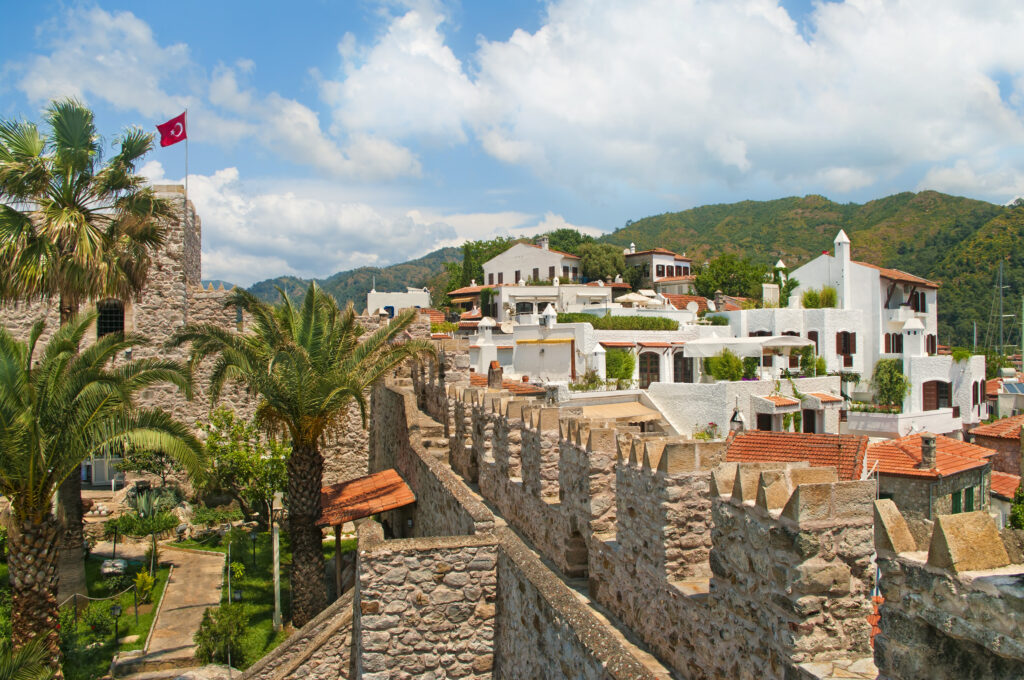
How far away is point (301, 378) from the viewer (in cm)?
1066

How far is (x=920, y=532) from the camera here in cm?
304

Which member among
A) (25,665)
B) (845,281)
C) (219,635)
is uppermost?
(845,281)

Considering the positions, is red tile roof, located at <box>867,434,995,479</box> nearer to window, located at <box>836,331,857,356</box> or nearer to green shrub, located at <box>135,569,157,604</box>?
green shrub, located at <box>135,569,157,604</box>

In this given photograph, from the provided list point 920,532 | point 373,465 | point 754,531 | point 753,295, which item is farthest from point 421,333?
point 753,295

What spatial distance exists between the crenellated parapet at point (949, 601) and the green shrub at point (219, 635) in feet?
31.3

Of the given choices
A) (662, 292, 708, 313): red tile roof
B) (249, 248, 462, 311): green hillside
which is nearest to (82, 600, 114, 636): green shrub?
(662, 292, 708, 313): red tile roof

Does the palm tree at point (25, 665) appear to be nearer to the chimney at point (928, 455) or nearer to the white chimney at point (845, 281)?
the chimney at point (928, 455)

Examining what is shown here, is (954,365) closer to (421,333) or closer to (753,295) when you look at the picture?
(753,295)

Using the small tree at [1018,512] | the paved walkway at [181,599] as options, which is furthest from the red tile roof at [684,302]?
the paved walkway at [181,599]

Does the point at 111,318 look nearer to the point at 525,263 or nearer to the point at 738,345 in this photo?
the point at 738,345

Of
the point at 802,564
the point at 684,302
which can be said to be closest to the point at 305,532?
the point at 802,564

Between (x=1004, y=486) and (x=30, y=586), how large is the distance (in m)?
25.2

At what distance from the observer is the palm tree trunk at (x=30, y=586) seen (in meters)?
8.02

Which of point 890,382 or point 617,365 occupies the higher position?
point 617,365
